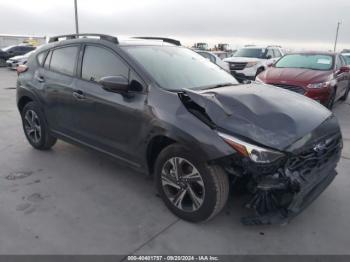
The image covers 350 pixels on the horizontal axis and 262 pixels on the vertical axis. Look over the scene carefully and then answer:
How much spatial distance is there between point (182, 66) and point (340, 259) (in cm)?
250

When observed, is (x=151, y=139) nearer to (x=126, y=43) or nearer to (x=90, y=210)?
(x=90, y=210)

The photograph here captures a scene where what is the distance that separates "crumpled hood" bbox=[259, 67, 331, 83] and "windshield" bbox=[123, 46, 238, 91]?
3.87m

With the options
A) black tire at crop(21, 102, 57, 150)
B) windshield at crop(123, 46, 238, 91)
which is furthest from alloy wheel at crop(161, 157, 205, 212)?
black tire at crop(21, 102, 57, 150)

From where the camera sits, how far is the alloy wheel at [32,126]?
4.90 metres

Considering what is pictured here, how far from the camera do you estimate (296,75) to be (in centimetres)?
778

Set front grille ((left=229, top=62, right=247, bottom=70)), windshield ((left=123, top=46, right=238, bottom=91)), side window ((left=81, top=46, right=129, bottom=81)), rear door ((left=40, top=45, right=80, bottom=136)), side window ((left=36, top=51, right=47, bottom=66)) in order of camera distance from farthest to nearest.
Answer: front grille ((left=229, top=62, right=247, bottom=70)) → side window ((left=36, top=51, right=47, bottom=66)) → rear door ((left=40, top=45, right=80, bottom=136)) → side window ((left=81, top=46, right=129, bottom=81)) → windshield ((left=123, top=46, right=238, bottom=91))

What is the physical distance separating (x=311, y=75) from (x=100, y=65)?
564cm

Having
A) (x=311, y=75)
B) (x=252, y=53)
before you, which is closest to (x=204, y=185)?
(x=311, y=75)

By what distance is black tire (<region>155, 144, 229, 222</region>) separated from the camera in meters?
2.86

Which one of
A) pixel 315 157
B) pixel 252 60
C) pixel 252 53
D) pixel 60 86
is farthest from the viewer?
pixel 252 53

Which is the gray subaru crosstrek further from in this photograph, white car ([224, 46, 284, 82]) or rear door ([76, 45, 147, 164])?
white car ([224, 46, 284, 82])

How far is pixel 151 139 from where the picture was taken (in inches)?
128

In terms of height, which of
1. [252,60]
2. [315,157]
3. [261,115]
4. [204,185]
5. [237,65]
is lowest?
[237,65]

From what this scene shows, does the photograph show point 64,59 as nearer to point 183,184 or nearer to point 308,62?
point 183,184
